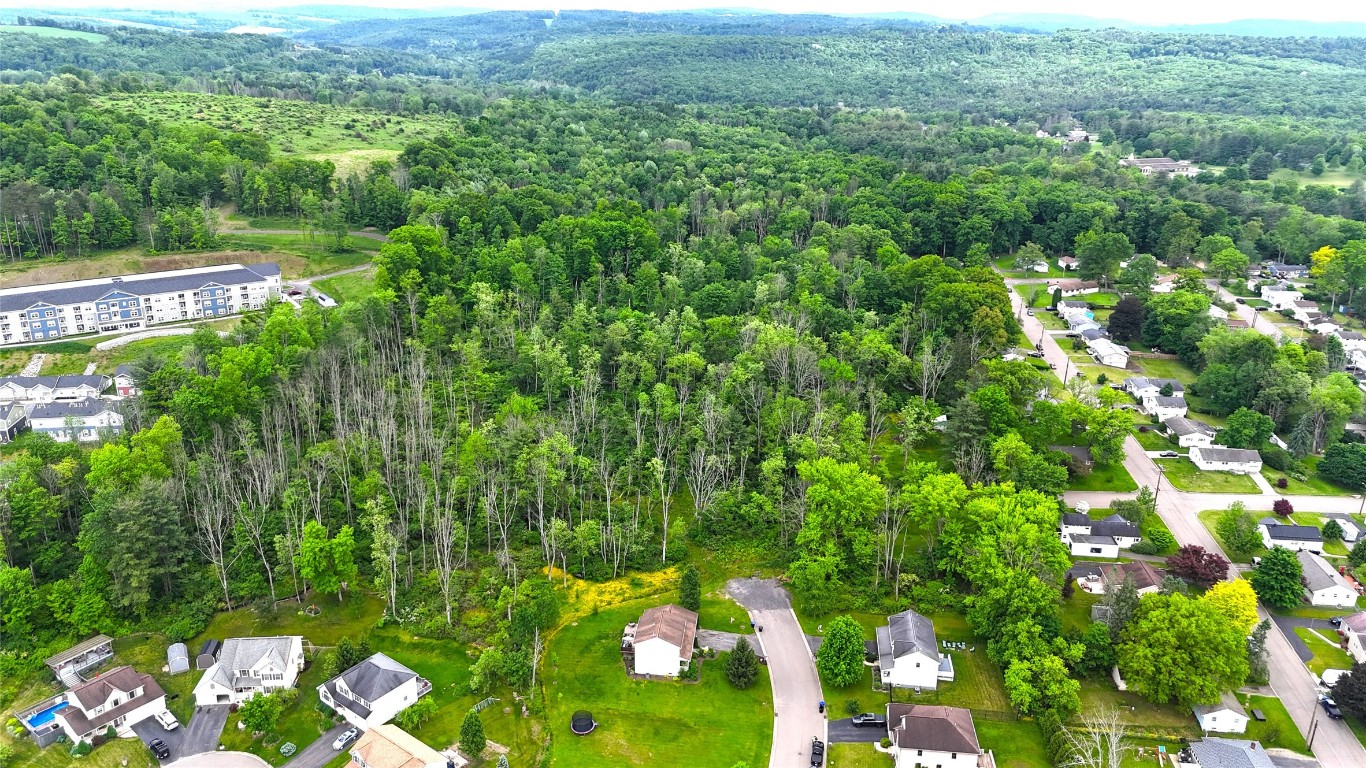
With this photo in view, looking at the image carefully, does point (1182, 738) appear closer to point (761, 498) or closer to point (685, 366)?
point (761, 498)

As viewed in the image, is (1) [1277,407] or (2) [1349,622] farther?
(1) [1277,407]

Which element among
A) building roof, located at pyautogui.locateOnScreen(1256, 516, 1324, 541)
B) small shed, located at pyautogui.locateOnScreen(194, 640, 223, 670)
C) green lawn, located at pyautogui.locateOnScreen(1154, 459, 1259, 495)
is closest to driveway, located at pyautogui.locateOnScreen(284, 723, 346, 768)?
small shed, located at pyautogui.locateOnScreen(194, 640, 223, 670)

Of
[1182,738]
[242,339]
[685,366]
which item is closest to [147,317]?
[242,339]

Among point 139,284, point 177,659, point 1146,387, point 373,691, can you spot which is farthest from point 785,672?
point 139,284

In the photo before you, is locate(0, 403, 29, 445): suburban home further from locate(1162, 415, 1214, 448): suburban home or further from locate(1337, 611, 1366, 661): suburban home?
locate(1162, 415, 1214, 448): suburban home

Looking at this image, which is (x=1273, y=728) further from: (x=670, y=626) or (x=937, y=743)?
(x=670, y=626)
